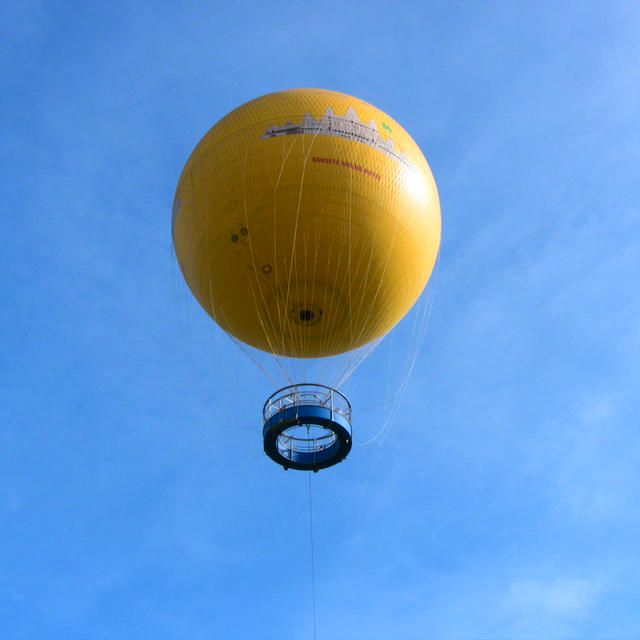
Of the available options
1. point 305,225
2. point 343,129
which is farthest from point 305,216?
point 343,129

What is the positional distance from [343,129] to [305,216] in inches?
107

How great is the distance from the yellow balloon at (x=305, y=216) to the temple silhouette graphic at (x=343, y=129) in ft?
0.11

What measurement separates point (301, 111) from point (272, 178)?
2306mm

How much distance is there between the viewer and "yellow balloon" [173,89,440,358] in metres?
18.9

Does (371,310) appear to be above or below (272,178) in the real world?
below

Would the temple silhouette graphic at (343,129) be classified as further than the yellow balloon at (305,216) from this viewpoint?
Yes

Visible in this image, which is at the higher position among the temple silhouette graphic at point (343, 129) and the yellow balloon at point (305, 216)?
the temple silhouette graphic at point (343, 129)

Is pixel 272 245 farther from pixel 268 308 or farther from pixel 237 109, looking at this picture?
pixel 237 109

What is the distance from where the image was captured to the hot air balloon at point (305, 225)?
18.9 metres

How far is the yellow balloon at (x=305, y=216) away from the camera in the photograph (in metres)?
18.9

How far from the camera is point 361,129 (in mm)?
19688

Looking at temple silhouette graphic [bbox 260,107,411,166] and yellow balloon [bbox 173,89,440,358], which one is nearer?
yellow balloon [bbox 173,89,440,358]

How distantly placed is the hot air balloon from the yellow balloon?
32 mm

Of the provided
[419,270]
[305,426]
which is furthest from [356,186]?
[305,426]
